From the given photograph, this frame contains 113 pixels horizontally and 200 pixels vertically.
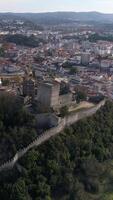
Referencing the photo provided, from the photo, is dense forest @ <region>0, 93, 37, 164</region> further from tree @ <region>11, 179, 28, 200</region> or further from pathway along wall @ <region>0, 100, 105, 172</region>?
tree @ <region>11, 179, 28, 200</region>

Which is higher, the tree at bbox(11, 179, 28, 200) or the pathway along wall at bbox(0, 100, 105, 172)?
the pathway along wall at bbox(0, 100, 105, 172)

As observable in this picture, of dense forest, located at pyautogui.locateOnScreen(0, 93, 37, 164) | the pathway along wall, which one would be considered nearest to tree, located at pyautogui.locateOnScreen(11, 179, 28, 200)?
the pathway along wall

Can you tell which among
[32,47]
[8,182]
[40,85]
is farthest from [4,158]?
[32,47]

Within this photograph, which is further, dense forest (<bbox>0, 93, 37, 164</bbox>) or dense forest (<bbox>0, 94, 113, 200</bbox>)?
dense forest (<bbox>0, 93, 37, 164</bbox>)

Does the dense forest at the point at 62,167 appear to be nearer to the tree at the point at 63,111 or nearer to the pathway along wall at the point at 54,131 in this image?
the pathway along wall at the point at 54,131

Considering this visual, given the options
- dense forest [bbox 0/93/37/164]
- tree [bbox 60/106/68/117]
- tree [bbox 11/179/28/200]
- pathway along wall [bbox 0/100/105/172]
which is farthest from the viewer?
tree [bbox 60/106/68/117]

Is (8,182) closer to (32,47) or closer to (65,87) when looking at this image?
(65,87)

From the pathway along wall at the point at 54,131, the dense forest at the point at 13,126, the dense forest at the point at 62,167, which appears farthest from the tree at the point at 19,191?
the dense forest at the point at 13,126
